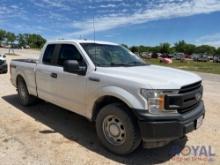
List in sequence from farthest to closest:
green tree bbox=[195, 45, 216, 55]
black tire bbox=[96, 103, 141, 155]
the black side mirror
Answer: green tree bbox=[195, 45, 216, 55]
the black side mirror
black tire bbox=[96, 103, 141, 155]

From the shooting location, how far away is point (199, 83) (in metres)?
4.59

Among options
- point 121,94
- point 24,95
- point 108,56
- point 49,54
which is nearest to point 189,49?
point 24,95

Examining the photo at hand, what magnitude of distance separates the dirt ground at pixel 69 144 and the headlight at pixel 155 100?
3.05 feet

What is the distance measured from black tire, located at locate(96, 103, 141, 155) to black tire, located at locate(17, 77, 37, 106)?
3171mm

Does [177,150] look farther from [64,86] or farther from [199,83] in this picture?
[64,86]

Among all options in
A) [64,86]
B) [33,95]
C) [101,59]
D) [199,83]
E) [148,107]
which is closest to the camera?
[148,107]

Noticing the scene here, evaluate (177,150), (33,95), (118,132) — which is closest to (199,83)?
(177,150)

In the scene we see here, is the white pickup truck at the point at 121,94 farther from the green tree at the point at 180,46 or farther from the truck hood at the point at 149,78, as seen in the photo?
the green tree at the point at 180,46

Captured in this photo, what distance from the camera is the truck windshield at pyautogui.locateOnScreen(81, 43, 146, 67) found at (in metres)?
4.95

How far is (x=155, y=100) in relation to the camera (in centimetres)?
382

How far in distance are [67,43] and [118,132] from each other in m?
2.26

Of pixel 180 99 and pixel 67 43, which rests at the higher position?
pixel 67 43

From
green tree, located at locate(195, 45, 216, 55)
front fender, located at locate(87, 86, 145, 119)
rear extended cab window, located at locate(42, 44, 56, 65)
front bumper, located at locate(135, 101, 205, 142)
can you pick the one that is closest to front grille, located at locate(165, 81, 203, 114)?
front bumper, located at locate(135, 101, 205, 142)

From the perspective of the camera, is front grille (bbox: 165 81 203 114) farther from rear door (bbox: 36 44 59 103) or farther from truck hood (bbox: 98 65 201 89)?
rear door (bbox: 36 44 59 103)
